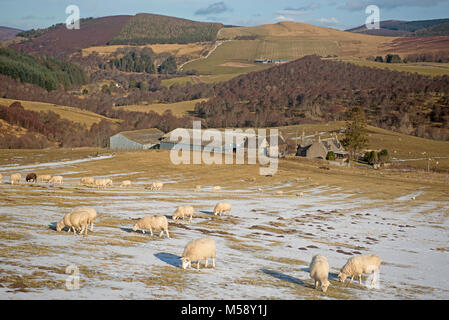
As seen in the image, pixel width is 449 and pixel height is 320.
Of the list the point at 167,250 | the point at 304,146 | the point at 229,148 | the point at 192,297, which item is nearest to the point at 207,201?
the point at 167,250

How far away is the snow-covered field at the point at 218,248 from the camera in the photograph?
44.6 ft

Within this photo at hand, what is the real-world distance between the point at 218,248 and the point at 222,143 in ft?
248

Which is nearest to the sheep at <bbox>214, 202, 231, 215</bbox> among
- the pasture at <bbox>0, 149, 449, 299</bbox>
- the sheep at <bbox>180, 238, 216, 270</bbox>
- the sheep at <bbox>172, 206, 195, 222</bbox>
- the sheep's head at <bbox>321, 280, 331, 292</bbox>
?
the pasture at <bbox>0, 149, 449, 299</bbox>

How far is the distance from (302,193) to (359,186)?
12.9 metres

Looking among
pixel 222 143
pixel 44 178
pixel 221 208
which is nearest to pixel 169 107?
pixel 222 143

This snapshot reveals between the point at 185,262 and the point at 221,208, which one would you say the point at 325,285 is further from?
A: the point at 221,208

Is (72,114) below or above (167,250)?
above

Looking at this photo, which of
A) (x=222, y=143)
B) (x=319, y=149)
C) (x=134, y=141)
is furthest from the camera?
(x=134, y=141)

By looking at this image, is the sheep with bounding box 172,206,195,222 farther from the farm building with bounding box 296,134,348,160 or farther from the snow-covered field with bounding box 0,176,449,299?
the farm building with bounding box 296,134,348,160

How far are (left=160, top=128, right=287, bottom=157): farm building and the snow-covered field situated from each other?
55.9 m

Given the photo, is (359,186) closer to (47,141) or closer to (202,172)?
(202,172)

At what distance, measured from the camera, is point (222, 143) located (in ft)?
313

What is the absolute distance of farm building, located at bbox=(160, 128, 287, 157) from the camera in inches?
3726

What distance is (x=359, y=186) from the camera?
181 ft
